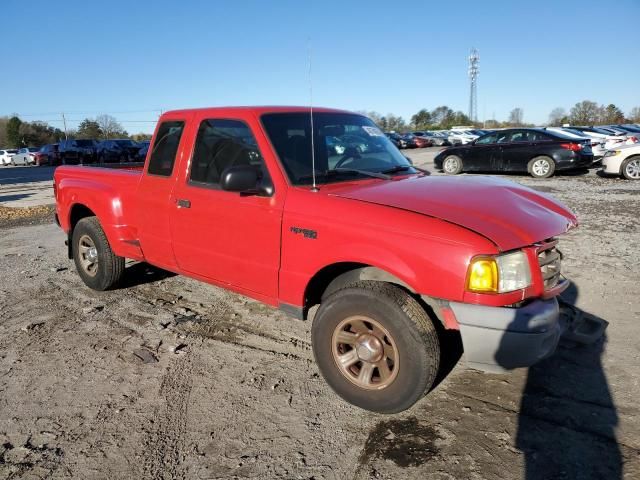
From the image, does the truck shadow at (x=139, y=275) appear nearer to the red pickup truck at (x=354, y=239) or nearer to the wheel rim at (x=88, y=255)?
the wheel rim at (x=88, y=255)

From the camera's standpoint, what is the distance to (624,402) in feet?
9.86

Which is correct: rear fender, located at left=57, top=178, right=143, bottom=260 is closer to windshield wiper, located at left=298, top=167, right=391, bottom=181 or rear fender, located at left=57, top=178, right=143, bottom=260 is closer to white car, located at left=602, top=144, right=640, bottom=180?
windshield wiper, located at left=298, top=167, right=391, bottom=181

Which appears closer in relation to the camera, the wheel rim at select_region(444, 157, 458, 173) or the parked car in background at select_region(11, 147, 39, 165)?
the wheel rim at select_region(444, 157, 458, 173)

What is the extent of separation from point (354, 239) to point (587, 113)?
73161mm

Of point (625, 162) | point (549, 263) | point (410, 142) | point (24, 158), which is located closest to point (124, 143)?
point (24, 158)

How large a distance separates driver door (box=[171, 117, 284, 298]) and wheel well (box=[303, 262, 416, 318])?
28 centimetres

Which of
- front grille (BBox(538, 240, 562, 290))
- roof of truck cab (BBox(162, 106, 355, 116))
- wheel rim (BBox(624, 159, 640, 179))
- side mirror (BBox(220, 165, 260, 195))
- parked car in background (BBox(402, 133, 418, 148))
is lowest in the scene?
front grille (BBox(538, 240, 562, 290))

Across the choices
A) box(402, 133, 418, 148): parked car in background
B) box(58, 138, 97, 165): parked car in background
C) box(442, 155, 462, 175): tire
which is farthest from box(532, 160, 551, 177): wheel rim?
box(402, 133, 418, 148): parked car in background

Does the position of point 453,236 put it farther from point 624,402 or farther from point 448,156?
point 448,156

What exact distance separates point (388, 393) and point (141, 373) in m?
1.89

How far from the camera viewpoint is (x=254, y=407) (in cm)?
308

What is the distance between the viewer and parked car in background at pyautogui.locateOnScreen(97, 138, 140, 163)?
3198 cm

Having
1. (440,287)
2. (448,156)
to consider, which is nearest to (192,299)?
(440,287)

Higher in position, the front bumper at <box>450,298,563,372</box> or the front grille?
the front grille
